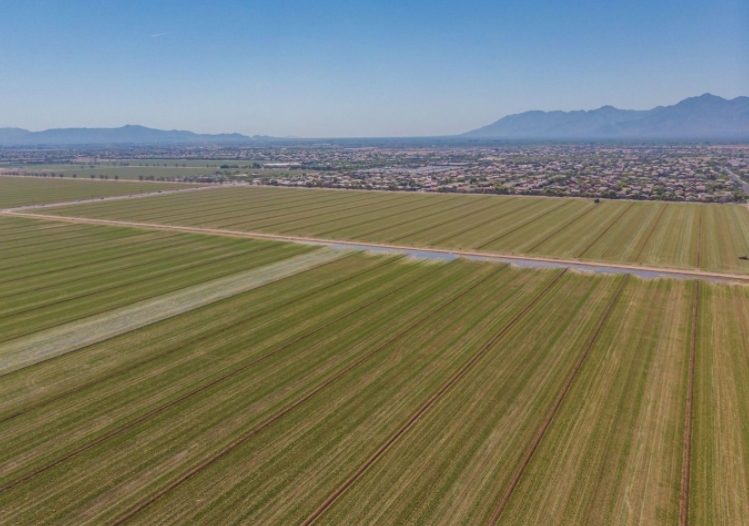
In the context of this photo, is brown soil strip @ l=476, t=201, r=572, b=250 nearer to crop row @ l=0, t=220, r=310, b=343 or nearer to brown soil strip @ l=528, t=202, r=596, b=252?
brown soil strip @ l=528, t=202, r=596, b=252

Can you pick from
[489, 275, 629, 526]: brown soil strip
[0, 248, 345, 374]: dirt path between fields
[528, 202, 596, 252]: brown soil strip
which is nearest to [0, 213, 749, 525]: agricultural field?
[489, 275, 629, 526]: brown soil strip

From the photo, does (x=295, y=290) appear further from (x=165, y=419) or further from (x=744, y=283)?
(x=744, y=283)

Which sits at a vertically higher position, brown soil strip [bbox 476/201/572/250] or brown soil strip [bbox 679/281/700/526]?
brown soil strip [bbox 476/201/572/250]

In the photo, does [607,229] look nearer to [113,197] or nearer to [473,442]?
[473,442]

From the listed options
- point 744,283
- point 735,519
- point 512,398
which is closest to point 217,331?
point 512,398

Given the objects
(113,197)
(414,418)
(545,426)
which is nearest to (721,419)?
(545,426)

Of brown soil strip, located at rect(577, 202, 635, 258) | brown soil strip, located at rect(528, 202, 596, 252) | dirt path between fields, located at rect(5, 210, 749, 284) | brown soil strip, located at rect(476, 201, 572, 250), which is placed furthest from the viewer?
brown soil strip, located at rect(476, 201, 572, 250)

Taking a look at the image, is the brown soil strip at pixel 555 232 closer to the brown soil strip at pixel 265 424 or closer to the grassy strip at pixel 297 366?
the grassy strip at pixel 297 366
